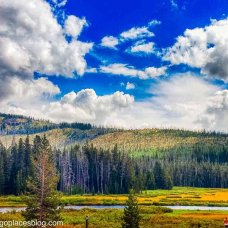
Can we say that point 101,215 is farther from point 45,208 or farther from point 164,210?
point 45,208

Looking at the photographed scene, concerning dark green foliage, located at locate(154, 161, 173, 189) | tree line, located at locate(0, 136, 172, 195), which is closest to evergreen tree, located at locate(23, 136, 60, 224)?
tree line, located at locate(0, 136, 172, 195)

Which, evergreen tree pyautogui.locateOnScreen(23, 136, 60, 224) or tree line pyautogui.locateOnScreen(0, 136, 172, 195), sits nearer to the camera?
evergreen tree pyautogui.locateOnScreen(23, 136, 60, 224)

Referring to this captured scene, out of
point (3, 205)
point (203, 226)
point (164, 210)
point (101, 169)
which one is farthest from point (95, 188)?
point (203, 226)

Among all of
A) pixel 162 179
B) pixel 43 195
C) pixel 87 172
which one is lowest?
pixel 43 195

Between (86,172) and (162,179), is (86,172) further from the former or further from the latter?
(162,179)

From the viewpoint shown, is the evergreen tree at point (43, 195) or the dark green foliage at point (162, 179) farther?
the dark green foliage at point (162, 179)

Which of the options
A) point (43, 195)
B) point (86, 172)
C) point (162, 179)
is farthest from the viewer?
point (162, 179)

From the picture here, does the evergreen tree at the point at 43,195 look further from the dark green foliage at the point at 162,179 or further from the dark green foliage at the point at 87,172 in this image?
the dark green foliage at the point at 162,179

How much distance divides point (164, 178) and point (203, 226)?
5362 inches

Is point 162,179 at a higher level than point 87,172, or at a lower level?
lower

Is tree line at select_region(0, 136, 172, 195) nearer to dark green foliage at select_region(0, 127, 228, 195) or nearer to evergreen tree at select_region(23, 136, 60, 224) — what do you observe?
dark green foliage at select_region(0, 127, 228, 195)

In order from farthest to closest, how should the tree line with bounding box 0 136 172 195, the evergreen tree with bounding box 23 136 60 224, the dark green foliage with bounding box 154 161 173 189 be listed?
1. the dark green foliage with bounding box 154 161 173 189
2. the tree line with bounding box 0 136 172 195
3. the evergreen tree with bounding box 23 136 60 224

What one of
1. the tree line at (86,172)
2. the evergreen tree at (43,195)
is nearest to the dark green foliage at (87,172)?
the tree line at (86,172)

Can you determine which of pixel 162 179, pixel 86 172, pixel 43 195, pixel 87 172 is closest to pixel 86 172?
pixel 86 172
